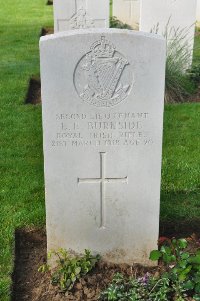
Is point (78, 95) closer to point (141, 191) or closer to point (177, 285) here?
point (141, 191)

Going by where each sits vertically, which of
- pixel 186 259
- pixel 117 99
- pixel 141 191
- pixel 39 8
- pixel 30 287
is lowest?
pixel 30 287

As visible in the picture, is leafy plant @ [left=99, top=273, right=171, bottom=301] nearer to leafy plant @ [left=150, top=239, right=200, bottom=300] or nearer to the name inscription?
Result: leafy plant @ [left=150, top=239, right=200, bottom=300]

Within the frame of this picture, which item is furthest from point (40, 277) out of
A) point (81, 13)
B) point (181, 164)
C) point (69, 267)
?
point (81, 13)

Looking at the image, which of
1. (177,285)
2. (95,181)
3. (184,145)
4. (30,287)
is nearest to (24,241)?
(30,287)

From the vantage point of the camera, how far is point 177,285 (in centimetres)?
341

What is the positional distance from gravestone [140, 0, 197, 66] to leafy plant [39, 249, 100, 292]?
5428 mm

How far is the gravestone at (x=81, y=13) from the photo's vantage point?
9.23 m

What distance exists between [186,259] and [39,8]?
16.1 metres

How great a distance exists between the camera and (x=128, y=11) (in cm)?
1399

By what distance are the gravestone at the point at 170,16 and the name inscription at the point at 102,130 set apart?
5.22 m

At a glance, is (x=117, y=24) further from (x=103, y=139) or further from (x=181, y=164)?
(x=103, y=139)

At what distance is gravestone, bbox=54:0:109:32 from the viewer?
9227mm

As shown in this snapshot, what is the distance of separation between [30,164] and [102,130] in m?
2.28

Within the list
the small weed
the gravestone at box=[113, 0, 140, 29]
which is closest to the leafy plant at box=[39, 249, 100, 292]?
the small weed
